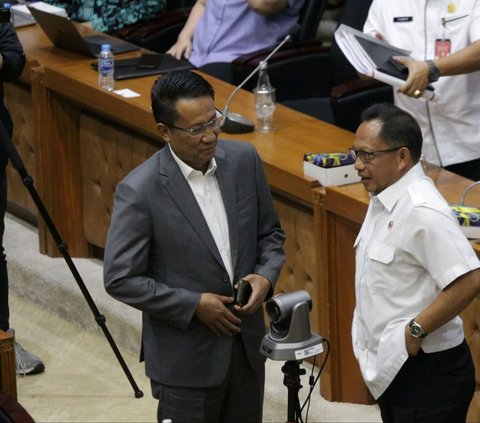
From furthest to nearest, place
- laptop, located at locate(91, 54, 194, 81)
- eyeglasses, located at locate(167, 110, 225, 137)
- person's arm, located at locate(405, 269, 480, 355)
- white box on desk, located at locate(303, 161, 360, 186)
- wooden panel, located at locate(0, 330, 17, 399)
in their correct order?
laptop, located at locate(91, 54, 194, 81)
white box on desk, located at locate(303, 161, 360, 186)
wooden panel, located at locate(0, 330, 17, 399)
eyeglasses, located at locate(167, 110, 225, 137)
person's arm, located at locate(405, 269, 480, 355)

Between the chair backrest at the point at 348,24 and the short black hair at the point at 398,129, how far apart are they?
7.56ft

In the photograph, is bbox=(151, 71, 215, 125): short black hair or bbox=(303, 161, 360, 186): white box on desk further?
bbox=(303, 161, 360, 186): white box on desk

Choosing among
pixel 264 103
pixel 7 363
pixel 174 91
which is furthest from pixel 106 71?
pixel 174 91

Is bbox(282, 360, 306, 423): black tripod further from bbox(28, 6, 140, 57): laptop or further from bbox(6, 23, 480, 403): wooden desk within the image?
bbox(28, 6, 140, 57): laptop

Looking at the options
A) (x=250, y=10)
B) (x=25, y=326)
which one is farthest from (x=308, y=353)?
(x=250, y=10)

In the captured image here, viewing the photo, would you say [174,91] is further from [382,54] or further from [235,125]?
[235,125]

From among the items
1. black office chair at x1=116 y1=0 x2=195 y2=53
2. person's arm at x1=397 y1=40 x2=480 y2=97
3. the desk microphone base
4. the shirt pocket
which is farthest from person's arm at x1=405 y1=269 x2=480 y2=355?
black office chair at x1=116 y1=0 x2=195 y2=53

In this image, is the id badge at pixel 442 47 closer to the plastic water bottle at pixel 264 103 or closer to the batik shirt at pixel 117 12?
the plastic water bottle at pixel 264 103

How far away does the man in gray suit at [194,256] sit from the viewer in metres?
2.89

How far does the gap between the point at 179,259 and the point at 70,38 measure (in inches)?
96.5

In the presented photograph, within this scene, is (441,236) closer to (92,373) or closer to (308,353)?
(308,353)

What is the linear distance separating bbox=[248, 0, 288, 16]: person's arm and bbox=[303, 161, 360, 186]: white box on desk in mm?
1584

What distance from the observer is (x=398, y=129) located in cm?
280

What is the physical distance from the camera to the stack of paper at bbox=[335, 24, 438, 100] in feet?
12.7
